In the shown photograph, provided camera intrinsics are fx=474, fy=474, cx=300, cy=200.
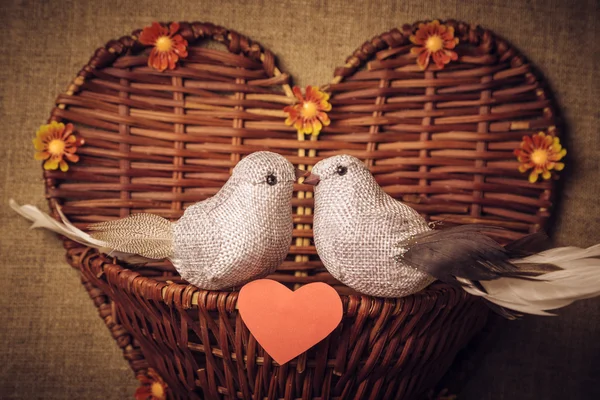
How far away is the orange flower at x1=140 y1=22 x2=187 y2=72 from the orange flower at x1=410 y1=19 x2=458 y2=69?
39 centimetres

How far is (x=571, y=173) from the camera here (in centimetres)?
82

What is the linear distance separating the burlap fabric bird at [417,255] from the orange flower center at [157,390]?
40 centimetres

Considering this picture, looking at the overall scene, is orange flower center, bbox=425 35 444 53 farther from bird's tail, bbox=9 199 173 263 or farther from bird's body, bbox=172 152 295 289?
bird's tail, bbox=9 199 173 263

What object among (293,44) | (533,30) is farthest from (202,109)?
(533,30)

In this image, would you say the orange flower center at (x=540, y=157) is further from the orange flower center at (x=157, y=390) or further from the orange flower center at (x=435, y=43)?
the orange flower center at (x=157, y=390)

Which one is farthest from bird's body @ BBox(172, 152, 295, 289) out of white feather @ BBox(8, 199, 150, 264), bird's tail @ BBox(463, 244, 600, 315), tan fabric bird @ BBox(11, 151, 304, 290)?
bird's tail @ BBox(463, 244, 600, 315)

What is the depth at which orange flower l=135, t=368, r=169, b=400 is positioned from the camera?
78 cm

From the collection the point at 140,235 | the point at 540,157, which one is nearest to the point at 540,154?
the point at 540,157

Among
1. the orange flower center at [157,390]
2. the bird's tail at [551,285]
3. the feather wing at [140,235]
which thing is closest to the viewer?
the bird's tail at [551,285]

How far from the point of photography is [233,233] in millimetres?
557

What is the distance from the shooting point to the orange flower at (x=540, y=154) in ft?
2.56

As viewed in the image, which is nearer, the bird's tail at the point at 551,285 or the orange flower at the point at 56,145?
the bird's tail at the point at 551,285

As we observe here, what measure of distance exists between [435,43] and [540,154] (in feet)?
0.83

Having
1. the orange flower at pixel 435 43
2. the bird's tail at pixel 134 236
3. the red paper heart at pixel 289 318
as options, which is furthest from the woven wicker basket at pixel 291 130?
the red paper heart at pixel 289 318
